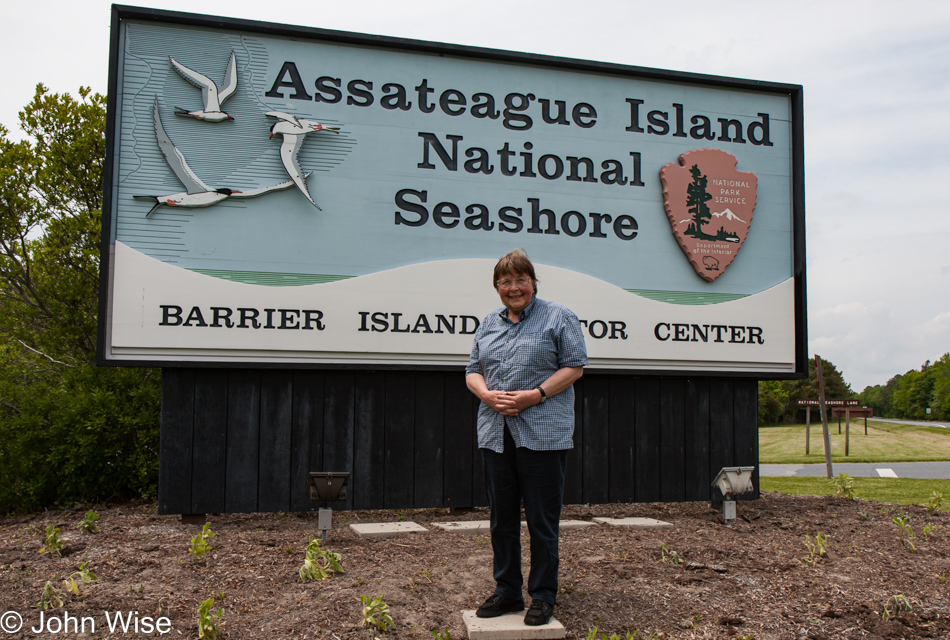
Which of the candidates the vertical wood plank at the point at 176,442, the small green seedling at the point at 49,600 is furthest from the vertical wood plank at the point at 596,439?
the small green seedling at the point at 49,600

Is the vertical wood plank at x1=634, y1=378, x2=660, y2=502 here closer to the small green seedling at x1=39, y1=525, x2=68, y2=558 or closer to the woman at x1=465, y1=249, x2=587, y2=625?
the woman at x1=465, y1=249, x2=587, y2=625

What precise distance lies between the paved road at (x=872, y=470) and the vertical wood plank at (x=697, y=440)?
19.9 ft

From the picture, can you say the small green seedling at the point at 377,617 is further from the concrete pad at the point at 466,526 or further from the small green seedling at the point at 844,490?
the small green seedling at the point at 844,490

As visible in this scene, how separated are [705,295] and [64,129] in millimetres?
6649

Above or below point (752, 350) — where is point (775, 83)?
above

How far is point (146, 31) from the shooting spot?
5023 millimetres

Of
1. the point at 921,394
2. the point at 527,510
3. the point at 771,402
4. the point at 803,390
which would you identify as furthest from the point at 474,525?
the point at 921,394

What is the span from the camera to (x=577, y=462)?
5637mm

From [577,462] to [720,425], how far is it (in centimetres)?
132

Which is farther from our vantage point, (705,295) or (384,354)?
(705,295)

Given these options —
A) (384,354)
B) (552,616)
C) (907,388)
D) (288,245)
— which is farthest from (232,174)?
(907,388)

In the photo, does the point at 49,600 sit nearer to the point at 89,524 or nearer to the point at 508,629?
the point at 89,524

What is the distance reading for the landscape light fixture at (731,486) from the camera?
17.0 feet

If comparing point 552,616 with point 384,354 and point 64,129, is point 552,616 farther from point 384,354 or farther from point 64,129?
point 64,129
